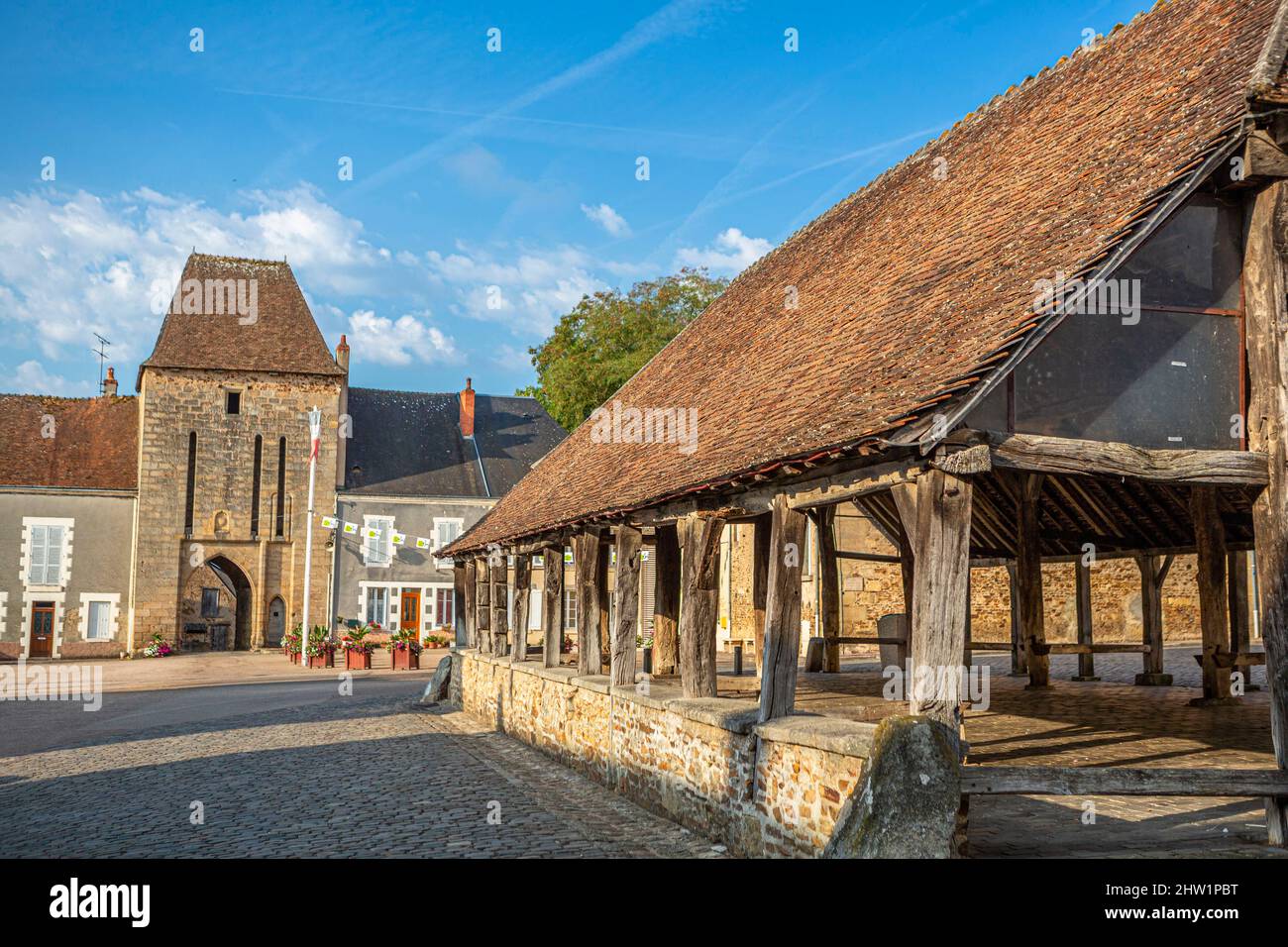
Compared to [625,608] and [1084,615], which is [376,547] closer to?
[1084,615]

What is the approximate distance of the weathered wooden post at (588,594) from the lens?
11.4m

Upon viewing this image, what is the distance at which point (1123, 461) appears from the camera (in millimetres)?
6094

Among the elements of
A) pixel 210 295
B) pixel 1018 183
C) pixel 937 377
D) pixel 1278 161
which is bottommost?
pixel 937 377

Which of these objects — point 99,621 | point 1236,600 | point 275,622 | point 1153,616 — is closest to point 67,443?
point 99,621

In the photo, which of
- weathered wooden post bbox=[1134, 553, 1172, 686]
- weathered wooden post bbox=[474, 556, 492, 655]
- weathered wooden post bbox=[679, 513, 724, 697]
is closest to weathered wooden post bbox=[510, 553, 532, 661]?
weathered wooden post bbox=[474, 556, 492, 655]

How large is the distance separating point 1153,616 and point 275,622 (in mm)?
26167

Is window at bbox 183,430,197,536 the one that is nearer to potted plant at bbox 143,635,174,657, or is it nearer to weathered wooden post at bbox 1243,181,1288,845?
potted plant at bbox 143,635,174,657

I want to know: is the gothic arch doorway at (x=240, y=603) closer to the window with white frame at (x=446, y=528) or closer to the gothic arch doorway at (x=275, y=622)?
the gothic arch doorway at (x=275, y=622)

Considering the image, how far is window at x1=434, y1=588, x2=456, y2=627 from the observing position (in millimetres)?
34531

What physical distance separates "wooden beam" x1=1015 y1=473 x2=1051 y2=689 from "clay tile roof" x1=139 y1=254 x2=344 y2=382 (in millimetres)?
25322
